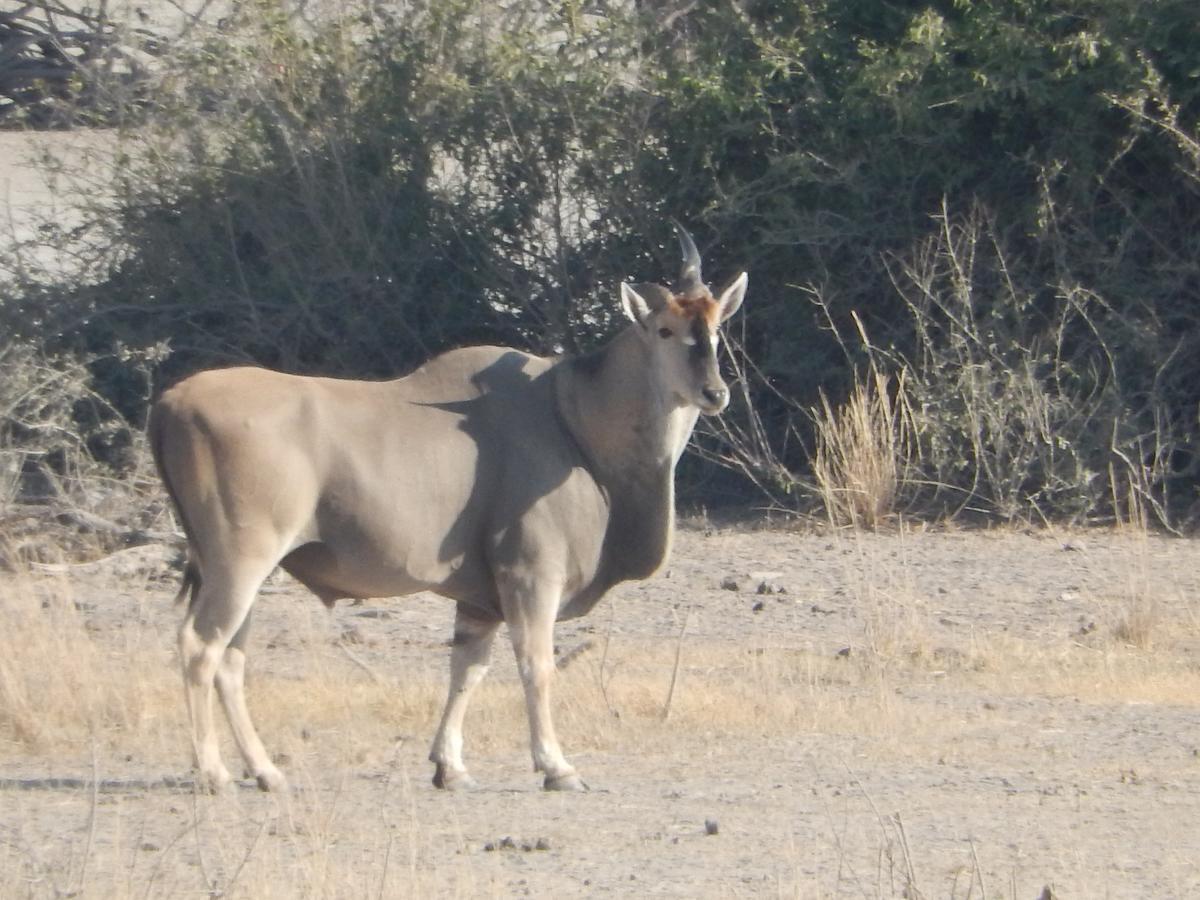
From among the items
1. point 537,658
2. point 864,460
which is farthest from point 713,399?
point 864,460

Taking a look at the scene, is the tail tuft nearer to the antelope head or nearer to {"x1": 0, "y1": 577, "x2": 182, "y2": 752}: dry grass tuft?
{"x1": 0, "y1": 577, "x2": 182, "y2": 752}: dry grass tuft

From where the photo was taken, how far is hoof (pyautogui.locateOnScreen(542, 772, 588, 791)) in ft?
21.7

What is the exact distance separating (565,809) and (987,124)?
7863mm

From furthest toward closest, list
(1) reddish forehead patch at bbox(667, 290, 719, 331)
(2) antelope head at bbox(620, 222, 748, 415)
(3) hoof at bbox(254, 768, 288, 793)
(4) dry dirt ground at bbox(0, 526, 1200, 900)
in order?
1. (1) reddish forehead patch at bbox(667, 290, 719, 331)
2. (2) antelope head at bbox(620, 222, 748, 415)
3. (3) hoof at bbox(254, 768, 288, 793)
4. (4) dry dirt ground at bbox(0, 526, 1200, 900)

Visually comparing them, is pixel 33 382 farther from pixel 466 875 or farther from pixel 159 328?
pixel 466 875

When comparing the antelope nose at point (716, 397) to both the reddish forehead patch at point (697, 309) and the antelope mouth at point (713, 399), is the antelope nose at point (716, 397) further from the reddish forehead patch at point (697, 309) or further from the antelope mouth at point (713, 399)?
the reddish forehead patch at point (697, 309)

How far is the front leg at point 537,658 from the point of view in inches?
261

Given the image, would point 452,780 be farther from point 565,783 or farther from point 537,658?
point 537,658

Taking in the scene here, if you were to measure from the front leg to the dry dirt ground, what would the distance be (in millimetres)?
115

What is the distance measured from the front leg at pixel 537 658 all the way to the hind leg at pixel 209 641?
0.85 meters

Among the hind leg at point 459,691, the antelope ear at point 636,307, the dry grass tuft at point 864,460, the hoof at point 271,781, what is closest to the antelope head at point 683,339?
the antelope ear at point 636,307

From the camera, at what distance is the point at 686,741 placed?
753 centimetres

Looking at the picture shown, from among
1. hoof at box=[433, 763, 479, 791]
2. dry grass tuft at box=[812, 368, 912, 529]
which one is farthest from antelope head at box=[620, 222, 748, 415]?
dry grass tuft at box=[812, 368, 912, 529]

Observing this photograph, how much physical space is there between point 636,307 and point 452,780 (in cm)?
180
